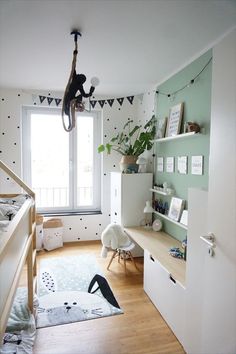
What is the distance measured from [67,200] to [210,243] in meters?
2.90

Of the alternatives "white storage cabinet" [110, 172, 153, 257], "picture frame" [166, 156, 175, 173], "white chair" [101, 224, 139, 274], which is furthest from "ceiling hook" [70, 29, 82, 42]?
"white chair" [101, 224, 139, 274]

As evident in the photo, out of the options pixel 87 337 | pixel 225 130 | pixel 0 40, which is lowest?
pixel 87 337

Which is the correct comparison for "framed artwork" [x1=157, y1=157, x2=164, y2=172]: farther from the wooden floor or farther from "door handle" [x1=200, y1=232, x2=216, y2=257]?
"door handle" [x1=200, y1=232, x2=216, y2=257]

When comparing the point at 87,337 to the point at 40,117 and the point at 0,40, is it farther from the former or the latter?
the point at 40,117

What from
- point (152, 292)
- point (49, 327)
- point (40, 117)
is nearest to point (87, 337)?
point (49, 327)

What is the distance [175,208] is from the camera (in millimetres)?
2602

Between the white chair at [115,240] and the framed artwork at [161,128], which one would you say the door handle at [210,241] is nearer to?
the white chair at [115,240]

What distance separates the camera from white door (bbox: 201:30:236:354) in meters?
1.17

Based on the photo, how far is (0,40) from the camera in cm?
200

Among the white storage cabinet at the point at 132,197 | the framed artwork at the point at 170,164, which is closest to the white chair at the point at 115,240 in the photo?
the white storage cabinet at the point at 132,197

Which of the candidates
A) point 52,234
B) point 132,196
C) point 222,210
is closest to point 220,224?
point 222,210

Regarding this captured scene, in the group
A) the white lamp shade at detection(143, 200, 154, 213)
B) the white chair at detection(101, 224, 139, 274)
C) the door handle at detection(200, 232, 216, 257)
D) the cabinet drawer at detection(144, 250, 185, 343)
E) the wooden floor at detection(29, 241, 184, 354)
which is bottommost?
the wooden floor at detection(29, 241, 184, 354)

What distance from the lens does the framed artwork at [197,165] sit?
2.21 metres

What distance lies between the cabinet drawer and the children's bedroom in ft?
0.05
